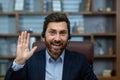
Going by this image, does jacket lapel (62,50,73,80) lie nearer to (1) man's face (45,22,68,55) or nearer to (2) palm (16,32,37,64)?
(1) man's face (45,22,68,55)

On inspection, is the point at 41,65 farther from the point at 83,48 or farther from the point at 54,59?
the point at 83,48

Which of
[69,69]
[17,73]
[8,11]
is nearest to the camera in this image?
[17,73]

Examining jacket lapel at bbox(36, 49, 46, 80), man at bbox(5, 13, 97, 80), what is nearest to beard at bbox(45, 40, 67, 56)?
man at bbox(5, 13, 97, 80)

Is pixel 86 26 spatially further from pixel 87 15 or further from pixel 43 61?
pixel 43 61

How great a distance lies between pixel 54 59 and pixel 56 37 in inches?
6.7

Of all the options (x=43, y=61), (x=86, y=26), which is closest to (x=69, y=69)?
(x=43, y=61)

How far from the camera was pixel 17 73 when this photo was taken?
63.8 inches

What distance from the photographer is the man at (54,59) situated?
66.9 inches

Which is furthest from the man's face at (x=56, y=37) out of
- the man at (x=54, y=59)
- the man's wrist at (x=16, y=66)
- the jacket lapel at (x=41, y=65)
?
the man's wrist at (x=16, y=66)

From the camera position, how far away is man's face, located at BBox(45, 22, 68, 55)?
5.58ft

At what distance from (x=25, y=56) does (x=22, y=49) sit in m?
0.06

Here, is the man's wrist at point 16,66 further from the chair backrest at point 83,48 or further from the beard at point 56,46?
the chair backrest at point 83,48

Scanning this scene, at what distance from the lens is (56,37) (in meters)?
1.71

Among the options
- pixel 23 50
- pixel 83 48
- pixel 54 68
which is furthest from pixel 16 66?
pixel 83 48
